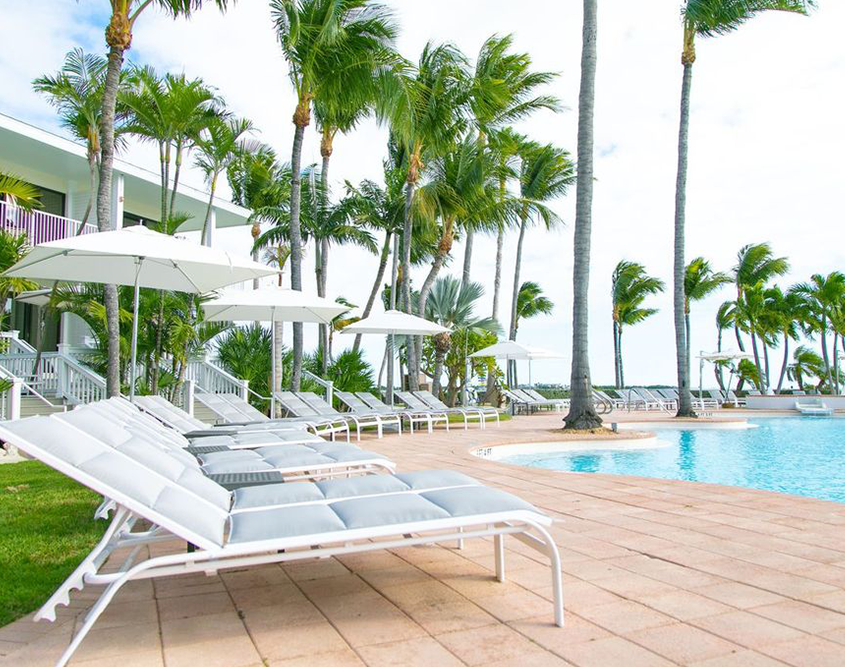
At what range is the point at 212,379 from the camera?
49.8ft

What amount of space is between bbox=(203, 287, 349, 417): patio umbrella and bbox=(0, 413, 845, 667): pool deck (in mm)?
6754

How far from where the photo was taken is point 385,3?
15016 mm

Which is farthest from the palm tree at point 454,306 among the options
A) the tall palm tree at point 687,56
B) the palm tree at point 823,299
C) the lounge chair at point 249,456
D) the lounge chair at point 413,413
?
the palm tree at point 823,299

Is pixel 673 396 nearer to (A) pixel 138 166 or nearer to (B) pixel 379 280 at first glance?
(B) pixel 379 280

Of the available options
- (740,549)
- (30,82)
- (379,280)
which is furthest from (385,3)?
(740,549)

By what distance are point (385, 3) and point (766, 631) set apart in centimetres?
1508

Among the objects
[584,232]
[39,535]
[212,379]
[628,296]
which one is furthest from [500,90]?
[628,296]

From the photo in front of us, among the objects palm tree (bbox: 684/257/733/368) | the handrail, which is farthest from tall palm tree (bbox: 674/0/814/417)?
palm tree (bbox: 684/257/733/368)

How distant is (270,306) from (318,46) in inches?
238

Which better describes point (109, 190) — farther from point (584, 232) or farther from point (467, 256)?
point (467, 256)

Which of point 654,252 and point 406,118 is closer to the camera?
point 406,118

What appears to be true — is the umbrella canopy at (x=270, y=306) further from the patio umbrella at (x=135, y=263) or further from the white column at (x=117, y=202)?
the white column at (x=117, y=202)

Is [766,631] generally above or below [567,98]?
below

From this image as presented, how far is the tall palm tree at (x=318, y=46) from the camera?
539 inches
